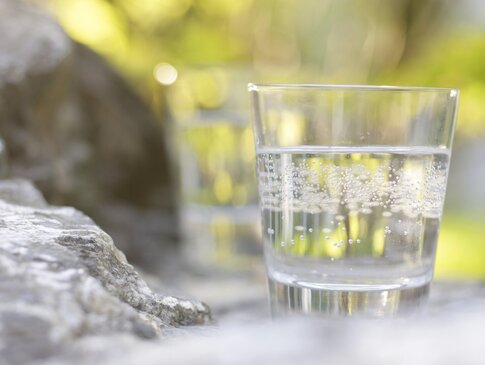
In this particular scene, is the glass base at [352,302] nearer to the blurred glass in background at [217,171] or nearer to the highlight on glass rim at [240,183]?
the highlight on glass rim at [240,183]

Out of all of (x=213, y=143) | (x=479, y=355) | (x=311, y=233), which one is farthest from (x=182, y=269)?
(x=479, y=355)

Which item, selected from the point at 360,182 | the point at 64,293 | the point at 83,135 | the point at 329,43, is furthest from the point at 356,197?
the point at 329,43

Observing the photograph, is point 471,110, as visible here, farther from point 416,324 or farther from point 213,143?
point 416,324

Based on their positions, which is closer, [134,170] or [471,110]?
[134,170]

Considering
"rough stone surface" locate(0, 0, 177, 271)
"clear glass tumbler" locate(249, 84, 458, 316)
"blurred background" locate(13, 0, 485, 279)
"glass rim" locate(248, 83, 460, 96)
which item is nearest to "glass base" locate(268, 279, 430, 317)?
"clear glass tumbler" locate(249, 84, 458, 316)

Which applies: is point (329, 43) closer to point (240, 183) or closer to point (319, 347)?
point (240, 183)

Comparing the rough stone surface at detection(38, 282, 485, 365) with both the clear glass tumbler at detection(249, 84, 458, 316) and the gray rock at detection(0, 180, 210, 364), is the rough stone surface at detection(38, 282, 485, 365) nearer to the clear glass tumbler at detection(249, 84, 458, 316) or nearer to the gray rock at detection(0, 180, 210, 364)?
the gray rock at detection(0, 180, 210, 364)
